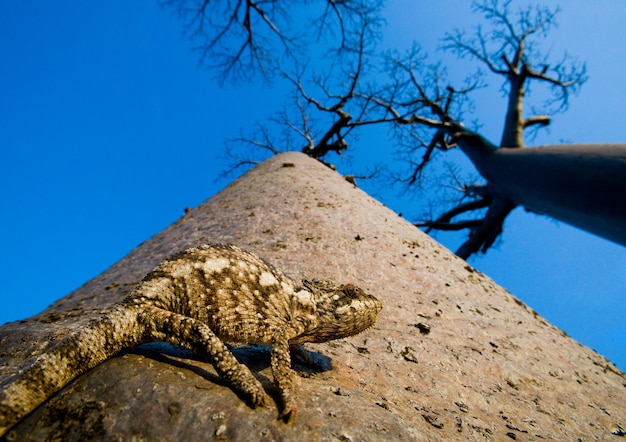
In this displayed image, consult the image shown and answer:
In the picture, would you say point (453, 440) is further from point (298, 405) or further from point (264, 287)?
point (264, 287)

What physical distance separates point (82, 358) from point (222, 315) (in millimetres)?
483

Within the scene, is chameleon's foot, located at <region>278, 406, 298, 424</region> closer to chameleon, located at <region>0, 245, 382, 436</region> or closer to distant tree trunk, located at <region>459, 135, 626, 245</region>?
chameleon, located at <region>0, 245, 382, 436</region>

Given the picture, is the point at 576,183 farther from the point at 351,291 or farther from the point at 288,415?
the point at 288,415

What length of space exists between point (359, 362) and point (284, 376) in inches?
25.4

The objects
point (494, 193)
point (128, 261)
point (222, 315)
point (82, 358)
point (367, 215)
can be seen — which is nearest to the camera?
point (82, 358)

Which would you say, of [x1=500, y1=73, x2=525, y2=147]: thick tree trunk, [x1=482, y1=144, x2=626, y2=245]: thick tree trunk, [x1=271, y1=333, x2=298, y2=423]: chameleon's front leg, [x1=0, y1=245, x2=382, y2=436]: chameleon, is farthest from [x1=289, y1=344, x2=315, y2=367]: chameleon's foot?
[x1=500, y1=73, x2=525, y2=147]: thick tree trunk

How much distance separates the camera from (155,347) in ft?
4.90

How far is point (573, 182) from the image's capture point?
165 inches

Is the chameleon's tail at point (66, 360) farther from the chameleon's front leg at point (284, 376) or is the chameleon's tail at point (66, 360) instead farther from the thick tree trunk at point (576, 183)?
the thick tree trunk at point (576, 183)

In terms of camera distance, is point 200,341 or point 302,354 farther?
point 302,354

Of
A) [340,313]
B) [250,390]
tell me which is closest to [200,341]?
[250,390]

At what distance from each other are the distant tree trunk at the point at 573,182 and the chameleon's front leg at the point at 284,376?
4044mm

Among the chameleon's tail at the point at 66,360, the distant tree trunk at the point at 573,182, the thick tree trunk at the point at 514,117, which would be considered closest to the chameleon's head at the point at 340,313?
the chameleon's tail at the point at 66,360

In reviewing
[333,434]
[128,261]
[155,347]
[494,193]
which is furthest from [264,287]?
A: [494,193]
